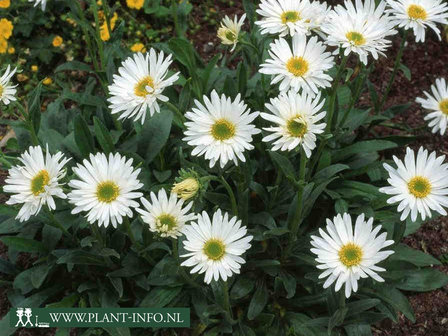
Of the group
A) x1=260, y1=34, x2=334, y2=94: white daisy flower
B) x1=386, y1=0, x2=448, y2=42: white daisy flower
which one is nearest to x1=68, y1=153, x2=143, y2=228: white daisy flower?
x1=260, y1=34, x2=334, y2=94: white daisy flower

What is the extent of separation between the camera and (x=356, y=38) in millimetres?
2893

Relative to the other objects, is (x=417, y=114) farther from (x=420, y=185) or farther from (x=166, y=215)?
(x=166, y=215)

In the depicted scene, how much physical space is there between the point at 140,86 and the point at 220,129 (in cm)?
58

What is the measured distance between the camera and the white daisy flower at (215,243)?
2619 mm

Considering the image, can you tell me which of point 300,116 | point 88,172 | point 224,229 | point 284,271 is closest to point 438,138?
point 284,271

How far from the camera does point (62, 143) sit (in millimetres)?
3684

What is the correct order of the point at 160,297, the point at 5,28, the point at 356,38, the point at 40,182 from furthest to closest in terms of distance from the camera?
1. the point at 5,28
2. the point at 160,297
3. the point at 356,38
4. the point at 40,182

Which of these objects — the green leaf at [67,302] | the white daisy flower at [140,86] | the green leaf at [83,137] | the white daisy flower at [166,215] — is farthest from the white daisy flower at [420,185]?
the green leaf at [67,302]

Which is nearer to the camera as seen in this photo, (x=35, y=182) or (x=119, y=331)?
(x=35, y=182)

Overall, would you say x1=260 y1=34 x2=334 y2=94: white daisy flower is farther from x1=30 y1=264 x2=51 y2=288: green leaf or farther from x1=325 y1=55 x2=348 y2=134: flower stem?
x1=30 y1=264 x2=51 y2=288: green leaf

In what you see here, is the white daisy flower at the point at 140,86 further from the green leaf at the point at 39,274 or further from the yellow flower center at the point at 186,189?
the green leaf at the point at 39,274

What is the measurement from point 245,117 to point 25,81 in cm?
292

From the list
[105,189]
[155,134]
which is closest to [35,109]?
[155,134]

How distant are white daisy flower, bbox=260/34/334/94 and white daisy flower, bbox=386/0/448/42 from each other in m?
0.49
